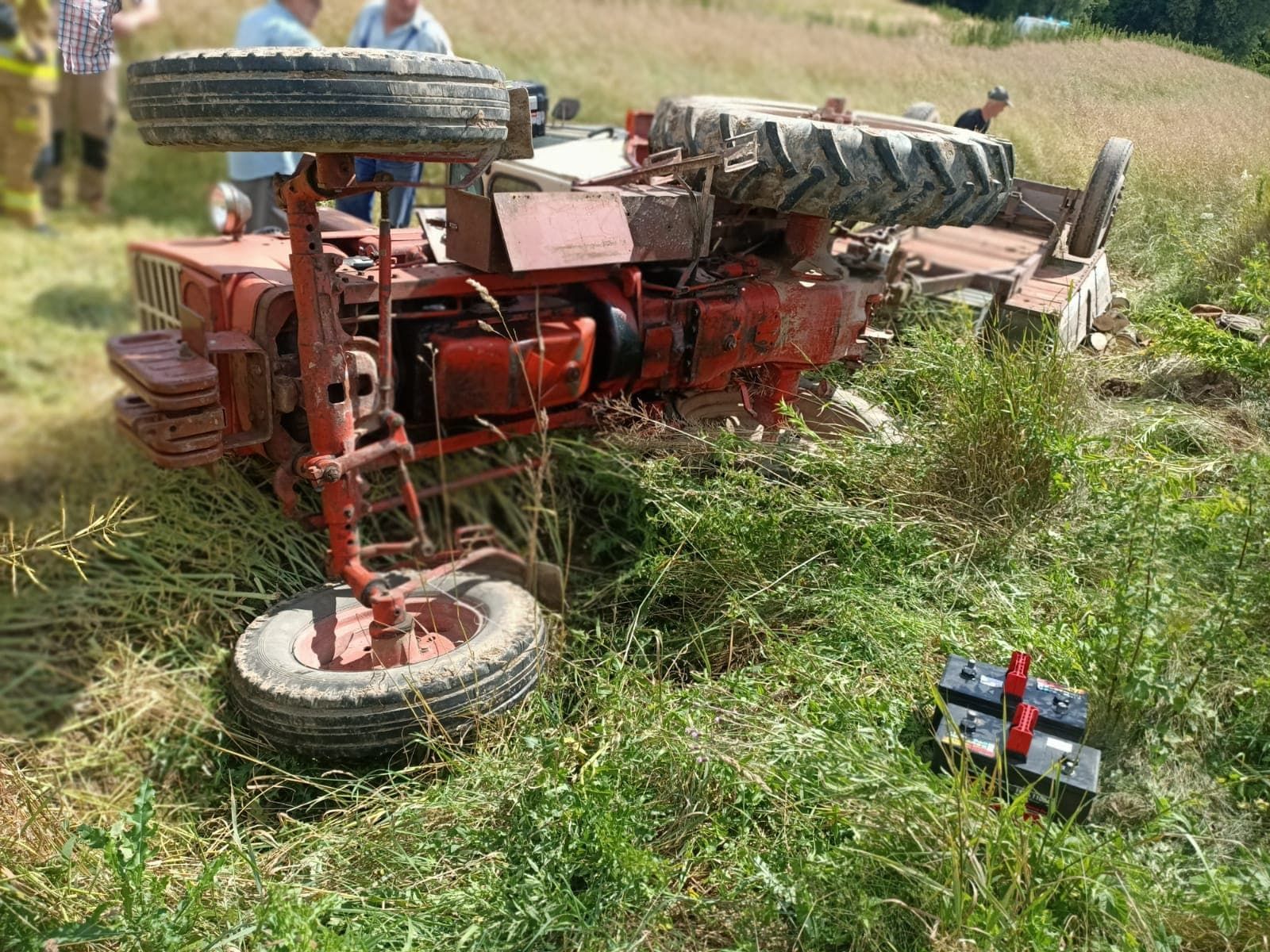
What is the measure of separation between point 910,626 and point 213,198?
3.17m

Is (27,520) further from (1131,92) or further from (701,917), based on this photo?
(1131,92)

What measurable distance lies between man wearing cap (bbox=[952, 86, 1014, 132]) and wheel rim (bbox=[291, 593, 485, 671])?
333cm

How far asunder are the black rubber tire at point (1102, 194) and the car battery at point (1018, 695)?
7.83 ft

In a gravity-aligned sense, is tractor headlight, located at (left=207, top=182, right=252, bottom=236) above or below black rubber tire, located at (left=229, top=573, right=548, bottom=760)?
above

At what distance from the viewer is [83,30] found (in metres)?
3.14

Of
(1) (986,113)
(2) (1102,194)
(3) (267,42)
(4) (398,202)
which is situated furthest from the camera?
(4) (398,202)

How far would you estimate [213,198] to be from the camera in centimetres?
390

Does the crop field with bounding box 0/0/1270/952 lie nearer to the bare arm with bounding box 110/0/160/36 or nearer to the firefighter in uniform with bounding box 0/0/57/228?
the bare arm with bounding box 110/0/160/36

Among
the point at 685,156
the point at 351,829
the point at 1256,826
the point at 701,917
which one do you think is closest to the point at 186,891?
the point at 351,829

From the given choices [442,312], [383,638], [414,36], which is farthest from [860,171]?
[414,36]

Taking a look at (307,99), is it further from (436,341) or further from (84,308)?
(84,308)

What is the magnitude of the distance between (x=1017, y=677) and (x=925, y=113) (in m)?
3.87

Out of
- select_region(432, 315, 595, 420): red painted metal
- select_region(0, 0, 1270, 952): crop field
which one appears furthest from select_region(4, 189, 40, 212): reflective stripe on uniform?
select_region(432, 315, 595, 420): red painted metal

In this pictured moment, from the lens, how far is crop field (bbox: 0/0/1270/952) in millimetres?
2166
